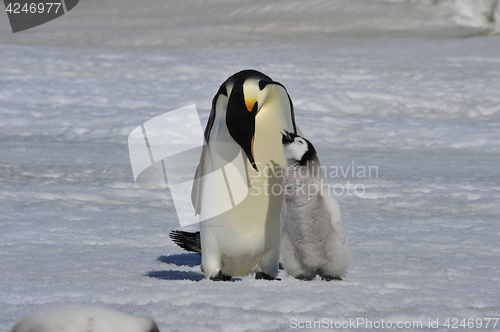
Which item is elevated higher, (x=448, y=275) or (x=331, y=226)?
(x=331, y=226)

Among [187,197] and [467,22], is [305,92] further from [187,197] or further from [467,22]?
[467,22]

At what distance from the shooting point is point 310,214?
1.86 meters

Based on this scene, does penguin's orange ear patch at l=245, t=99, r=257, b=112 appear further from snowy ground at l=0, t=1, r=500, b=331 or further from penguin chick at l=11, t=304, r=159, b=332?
penguin chick at l=11, t=304, r=159, b=332

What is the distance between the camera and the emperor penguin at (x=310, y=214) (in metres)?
1.84

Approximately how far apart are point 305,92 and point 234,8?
8731mm

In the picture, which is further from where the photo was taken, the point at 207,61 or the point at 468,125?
the point at 207,61

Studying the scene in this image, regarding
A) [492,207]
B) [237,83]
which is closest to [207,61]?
[492,207]

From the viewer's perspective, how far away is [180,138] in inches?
205

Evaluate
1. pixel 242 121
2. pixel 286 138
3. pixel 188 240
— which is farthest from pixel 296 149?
pixel 188 240
